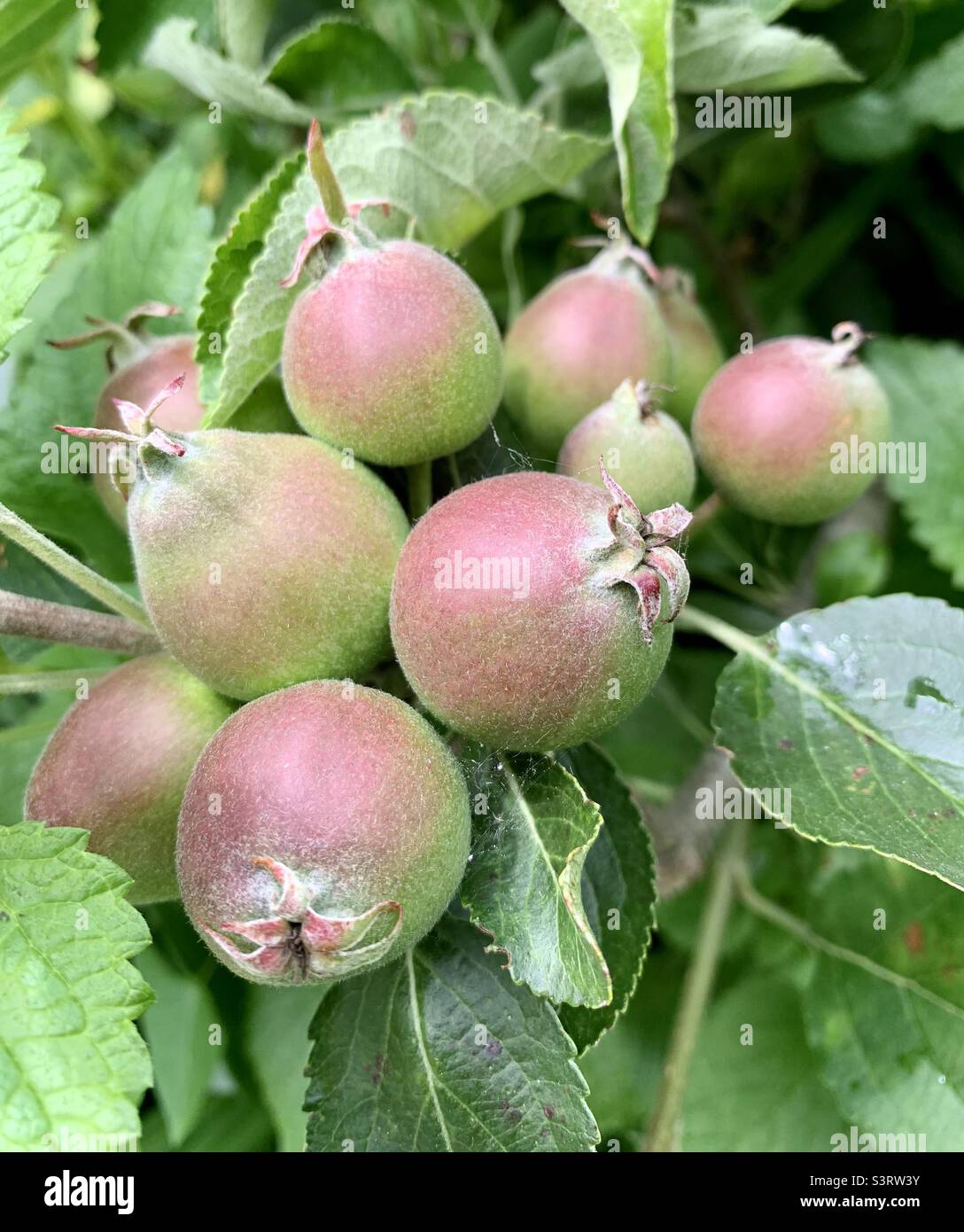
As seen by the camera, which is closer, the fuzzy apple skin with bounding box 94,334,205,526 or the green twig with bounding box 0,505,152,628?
the green twig with bounding box 0,505,152,628

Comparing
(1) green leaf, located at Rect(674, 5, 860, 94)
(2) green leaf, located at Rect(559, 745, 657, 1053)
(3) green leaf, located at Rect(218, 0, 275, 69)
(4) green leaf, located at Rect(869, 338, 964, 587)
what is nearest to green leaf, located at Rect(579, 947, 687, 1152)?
(2) green leaf, located at Rect(559, 745, 657, 1053)

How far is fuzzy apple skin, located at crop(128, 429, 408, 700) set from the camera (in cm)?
104

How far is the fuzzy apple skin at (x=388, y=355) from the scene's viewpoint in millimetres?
1143

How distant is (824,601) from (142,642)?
3.52ft

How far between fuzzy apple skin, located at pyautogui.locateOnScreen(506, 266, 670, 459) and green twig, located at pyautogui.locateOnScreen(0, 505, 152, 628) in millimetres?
528

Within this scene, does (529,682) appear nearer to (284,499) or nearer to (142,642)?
(284,499)

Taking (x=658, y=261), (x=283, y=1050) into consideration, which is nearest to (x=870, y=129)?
(x=658, y=261)

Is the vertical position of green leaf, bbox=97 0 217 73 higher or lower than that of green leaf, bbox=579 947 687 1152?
higher

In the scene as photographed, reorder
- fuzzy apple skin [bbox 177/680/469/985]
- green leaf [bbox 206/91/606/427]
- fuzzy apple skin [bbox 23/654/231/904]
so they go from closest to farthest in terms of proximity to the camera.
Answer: fuzzy apple skin [bbox 177/680/469/985]
fuzzy apple skin [bbox 23/654/231/904]
green leaf [bbox 206/91/606/427]

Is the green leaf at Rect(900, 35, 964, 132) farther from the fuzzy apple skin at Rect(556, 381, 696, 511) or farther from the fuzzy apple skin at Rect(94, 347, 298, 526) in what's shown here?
the fuzzy apple skin at Rect(94, 347, 298, 526)

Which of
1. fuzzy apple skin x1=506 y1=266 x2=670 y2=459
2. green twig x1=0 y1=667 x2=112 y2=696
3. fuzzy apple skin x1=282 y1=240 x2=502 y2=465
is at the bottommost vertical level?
green twig x1=0 y1=667 x2=112 y2=696

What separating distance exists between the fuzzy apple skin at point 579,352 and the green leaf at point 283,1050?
88cm

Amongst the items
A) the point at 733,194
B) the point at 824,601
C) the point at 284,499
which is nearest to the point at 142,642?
the point at 284,499

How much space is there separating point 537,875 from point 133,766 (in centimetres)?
42
